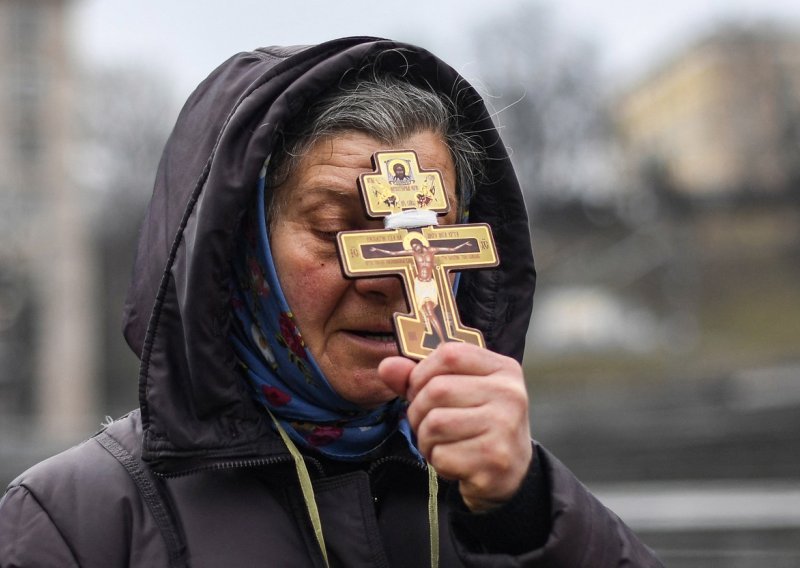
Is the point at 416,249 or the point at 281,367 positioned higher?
the point at 416,249

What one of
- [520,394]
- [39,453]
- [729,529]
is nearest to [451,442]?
[520,394]

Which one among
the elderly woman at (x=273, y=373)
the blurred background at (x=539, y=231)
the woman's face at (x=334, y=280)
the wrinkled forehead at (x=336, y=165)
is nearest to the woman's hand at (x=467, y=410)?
the elderly woman at (x=273, y=373)

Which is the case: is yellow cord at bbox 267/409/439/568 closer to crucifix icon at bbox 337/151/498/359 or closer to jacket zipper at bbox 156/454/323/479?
jacket zipper at bbox 156/454/323/479

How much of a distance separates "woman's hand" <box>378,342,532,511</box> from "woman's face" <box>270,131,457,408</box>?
35 cm

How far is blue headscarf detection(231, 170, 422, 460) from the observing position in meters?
1.93

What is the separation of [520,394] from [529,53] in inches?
1482

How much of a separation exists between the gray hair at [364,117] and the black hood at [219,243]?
33 mm

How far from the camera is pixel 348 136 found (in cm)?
196

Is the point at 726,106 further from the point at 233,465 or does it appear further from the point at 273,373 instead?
the point at 233,465

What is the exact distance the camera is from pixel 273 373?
1.98m

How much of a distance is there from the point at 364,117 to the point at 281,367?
436 millimetres

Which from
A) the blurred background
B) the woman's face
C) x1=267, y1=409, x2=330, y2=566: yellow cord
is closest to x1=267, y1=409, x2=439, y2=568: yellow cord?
x1=267, y1=409, x2=330, y2=566: yellow cord

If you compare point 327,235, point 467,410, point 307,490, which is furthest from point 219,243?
point 467,410

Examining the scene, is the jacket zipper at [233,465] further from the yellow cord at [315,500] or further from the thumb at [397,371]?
the thumb at [397,371]
